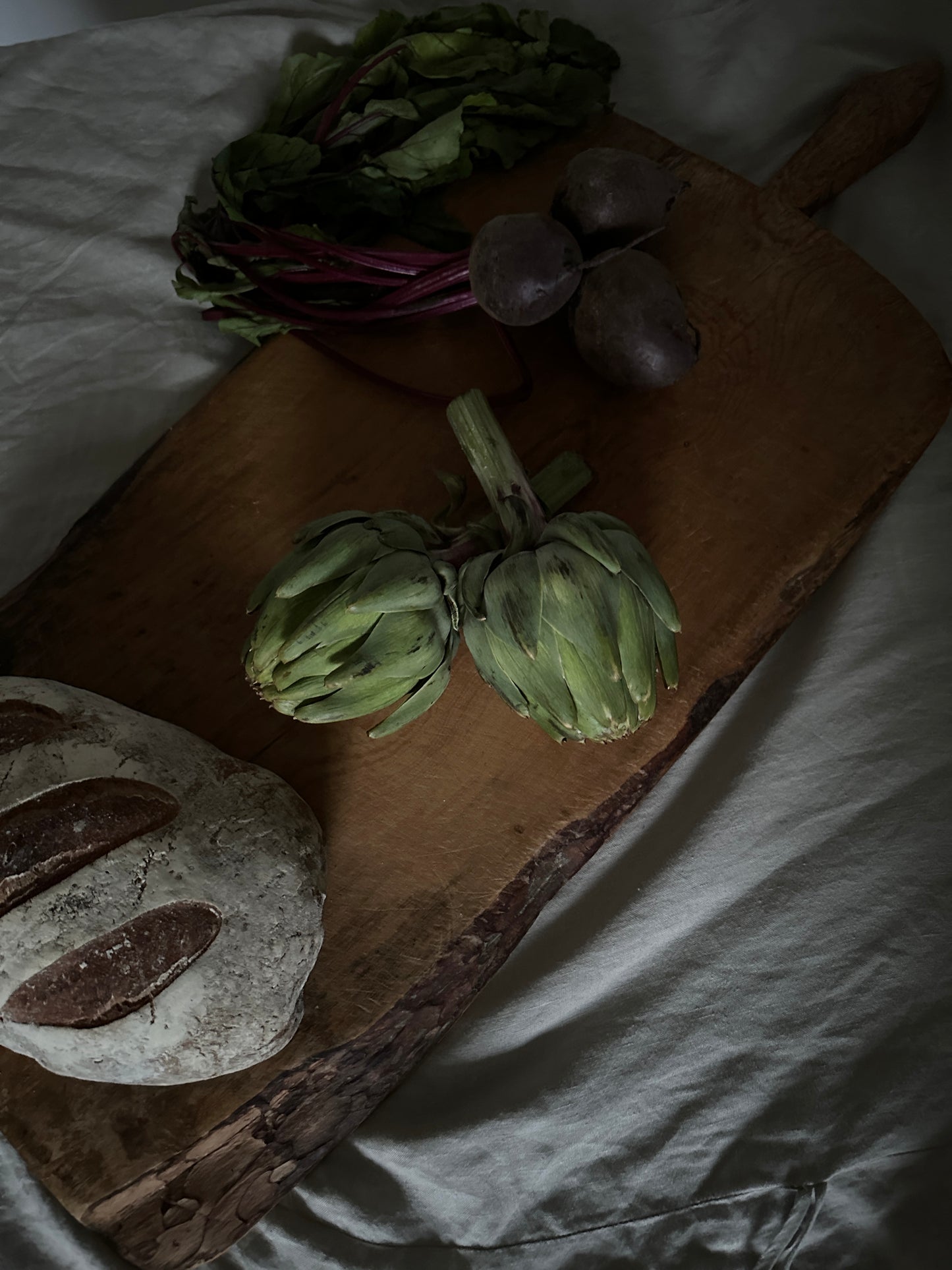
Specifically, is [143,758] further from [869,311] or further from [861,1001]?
[869,311]

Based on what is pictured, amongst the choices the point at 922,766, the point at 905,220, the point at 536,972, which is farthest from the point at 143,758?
the point at 905,220

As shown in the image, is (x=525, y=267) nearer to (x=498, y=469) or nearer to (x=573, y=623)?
(x=498, y=469)

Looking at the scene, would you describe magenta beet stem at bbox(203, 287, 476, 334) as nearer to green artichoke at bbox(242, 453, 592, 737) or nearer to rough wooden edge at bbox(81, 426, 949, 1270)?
green artichoke at bbox(242, 453, 592, 737)

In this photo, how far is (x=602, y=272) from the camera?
1.18 metres

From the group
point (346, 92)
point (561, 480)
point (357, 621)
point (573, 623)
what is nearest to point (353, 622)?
point (357, 621)

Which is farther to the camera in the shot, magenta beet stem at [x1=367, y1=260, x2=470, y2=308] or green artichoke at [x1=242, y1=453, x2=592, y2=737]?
magenta beet stem at [x1=367, y1=260, x2=470, y2=308]

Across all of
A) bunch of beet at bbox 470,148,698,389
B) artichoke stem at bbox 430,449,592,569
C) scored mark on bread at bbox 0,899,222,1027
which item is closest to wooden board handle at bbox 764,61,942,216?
bunch of beet at bbox 470,148,698,389

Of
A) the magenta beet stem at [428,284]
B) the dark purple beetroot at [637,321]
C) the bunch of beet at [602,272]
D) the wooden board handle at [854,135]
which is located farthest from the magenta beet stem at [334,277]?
the wooden board handle at [854,135]

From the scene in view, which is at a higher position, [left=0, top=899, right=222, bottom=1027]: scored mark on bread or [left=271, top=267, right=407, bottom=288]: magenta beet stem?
[left=271, top=267, right=407, bottom=288]: magenta beet stem

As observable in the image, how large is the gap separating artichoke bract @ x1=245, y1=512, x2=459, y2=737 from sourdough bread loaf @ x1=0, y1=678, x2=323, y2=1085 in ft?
0.53

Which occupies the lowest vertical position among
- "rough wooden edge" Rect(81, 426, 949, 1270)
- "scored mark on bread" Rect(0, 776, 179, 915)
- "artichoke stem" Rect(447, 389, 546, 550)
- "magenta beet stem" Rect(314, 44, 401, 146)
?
"rough wooden edge" Rect(81, 426, 949, 1270)

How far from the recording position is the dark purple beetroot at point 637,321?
3.82 ft

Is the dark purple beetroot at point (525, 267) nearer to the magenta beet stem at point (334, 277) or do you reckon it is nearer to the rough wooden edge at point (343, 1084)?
the magenta beet stem at point (334, 277)

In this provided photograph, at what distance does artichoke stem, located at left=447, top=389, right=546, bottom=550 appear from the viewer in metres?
1.11
